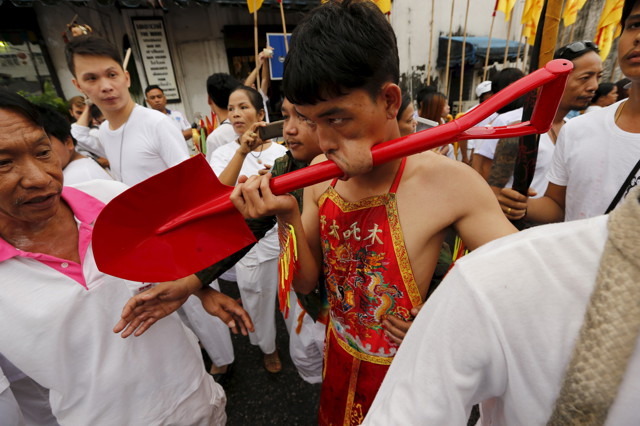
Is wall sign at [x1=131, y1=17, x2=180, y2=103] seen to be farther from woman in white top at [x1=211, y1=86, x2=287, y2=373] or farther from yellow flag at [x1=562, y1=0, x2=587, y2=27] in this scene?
yellow flag at [x1=562, y1=0, x2=587, y2=27]

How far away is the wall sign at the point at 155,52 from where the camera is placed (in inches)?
231

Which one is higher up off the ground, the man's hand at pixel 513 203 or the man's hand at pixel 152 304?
the man's hand at pixel 513 203

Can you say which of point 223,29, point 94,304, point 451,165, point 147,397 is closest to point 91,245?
point 94,304

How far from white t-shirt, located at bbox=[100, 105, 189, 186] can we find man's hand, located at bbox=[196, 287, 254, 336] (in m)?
1.42

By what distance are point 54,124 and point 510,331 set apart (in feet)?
8.16

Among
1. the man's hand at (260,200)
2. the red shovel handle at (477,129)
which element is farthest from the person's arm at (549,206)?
the man's hand at (260,200)

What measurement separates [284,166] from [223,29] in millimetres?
6492

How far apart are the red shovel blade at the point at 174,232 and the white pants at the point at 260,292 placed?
1.12 metres

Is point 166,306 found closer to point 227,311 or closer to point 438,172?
point 227,311

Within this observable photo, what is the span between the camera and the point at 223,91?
3318 mm

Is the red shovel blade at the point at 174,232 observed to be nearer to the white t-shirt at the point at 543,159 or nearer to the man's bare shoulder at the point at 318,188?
the man's bare shoulder at the point at 318,188

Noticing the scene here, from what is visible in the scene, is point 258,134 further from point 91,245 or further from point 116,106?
point 116,106

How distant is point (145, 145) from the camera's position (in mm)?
2322

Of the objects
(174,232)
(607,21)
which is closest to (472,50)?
(607,21)
